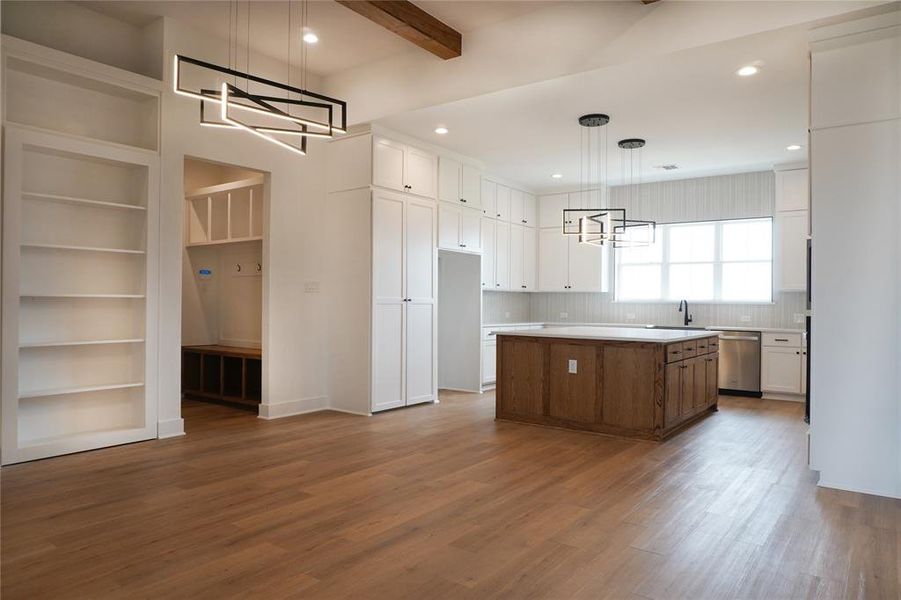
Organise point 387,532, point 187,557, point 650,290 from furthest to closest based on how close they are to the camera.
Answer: point 650,290
point 387,532
point 187,557

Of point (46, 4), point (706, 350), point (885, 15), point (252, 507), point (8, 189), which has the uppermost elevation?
point (46, 4)

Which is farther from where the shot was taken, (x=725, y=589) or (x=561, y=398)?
(x=561, y=398)

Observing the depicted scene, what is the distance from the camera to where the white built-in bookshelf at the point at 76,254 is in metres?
4.23

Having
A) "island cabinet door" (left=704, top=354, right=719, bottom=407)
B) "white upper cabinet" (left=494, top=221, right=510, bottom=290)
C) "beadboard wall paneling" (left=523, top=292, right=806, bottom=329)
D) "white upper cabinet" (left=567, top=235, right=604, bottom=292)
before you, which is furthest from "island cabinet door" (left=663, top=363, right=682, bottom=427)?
"white upper cabinet" (left=567, top=235, right=604, bottom=292)

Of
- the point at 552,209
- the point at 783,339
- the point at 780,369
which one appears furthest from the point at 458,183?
the point at 780,369

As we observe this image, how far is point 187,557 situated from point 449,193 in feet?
17.1

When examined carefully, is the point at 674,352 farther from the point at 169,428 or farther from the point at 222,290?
the point at 222,290

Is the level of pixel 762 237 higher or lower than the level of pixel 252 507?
higher

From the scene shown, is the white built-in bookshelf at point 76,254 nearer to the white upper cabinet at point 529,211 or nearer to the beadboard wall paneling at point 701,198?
the white upper cabinet at point 529,211

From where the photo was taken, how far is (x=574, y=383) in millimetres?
5395

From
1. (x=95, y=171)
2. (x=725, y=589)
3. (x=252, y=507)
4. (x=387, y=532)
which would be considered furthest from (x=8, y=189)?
(x=725, y=589)

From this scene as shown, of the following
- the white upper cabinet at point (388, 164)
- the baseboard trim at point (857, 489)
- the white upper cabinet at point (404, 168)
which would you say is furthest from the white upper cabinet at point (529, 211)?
the baseboard trim at point (857, 489)

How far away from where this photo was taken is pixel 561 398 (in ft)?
18.0

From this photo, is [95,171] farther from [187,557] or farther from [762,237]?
[762,237]
